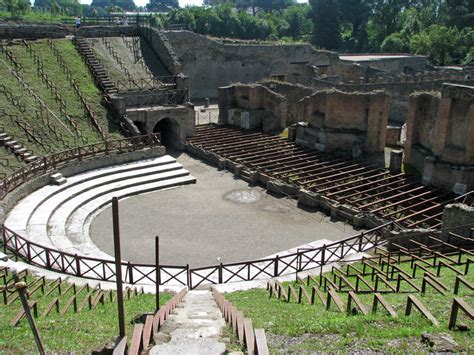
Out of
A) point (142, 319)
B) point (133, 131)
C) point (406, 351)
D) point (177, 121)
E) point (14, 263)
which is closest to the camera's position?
point (406, 351)

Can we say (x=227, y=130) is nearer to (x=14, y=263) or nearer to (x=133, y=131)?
(x=133, y=131)

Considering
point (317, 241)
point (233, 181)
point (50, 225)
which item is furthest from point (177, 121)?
point (317, 241)

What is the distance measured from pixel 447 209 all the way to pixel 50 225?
589 inches

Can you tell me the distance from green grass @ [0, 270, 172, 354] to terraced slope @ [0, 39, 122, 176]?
42.8 ft

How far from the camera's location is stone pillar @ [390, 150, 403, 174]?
24.6 m

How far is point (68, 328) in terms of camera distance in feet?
31.1

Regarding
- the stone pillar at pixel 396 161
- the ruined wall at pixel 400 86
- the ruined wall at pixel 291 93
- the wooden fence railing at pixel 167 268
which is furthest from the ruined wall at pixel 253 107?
the wooden fence railing at pixel 167 268

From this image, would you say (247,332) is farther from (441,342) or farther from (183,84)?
(183,84)

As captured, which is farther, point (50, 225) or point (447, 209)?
point (50, 225)

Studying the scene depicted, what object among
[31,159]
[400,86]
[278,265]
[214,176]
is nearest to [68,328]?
[278,265]

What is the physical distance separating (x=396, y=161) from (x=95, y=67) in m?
20.3

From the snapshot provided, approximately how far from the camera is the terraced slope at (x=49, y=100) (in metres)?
25.6

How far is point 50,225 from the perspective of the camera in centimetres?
1952

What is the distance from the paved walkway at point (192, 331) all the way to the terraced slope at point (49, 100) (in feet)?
48.1
